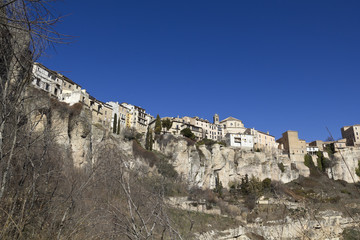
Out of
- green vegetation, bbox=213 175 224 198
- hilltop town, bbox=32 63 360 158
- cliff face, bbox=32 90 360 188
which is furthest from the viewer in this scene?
green vegetation, bbox=213 175 224 198

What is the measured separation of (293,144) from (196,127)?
2699 cm

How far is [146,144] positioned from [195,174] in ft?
31.7

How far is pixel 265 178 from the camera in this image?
55062 millimetres

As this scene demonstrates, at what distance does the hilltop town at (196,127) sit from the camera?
4172 centimetres

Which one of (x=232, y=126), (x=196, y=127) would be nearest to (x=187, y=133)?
(x=196, y=127)

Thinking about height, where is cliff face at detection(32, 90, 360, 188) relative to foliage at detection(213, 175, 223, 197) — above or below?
above

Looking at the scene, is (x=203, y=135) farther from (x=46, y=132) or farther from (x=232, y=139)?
(x=46, y=132)

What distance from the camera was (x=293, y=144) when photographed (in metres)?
72.9

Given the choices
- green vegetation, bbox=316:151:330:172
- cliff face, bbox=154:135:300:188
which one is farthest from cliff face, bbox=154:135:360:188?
green vegetation, bbox=316:151:330:172

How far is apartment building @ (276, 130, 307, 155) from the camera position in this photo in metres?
71.4

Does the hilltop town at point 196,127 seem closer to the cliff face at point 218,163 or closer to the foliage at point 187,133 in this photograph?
the foliage at point 187,133

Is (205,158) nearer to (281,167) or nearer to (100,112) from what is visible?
(281,167)

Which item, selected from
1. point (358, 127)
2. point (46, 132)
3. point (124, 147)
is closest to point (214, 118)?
point (358, 127)

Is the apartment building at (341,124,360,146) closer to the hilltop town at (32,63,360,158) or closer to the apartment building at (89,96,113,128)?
the hilltop town at (32,63,360,158)
